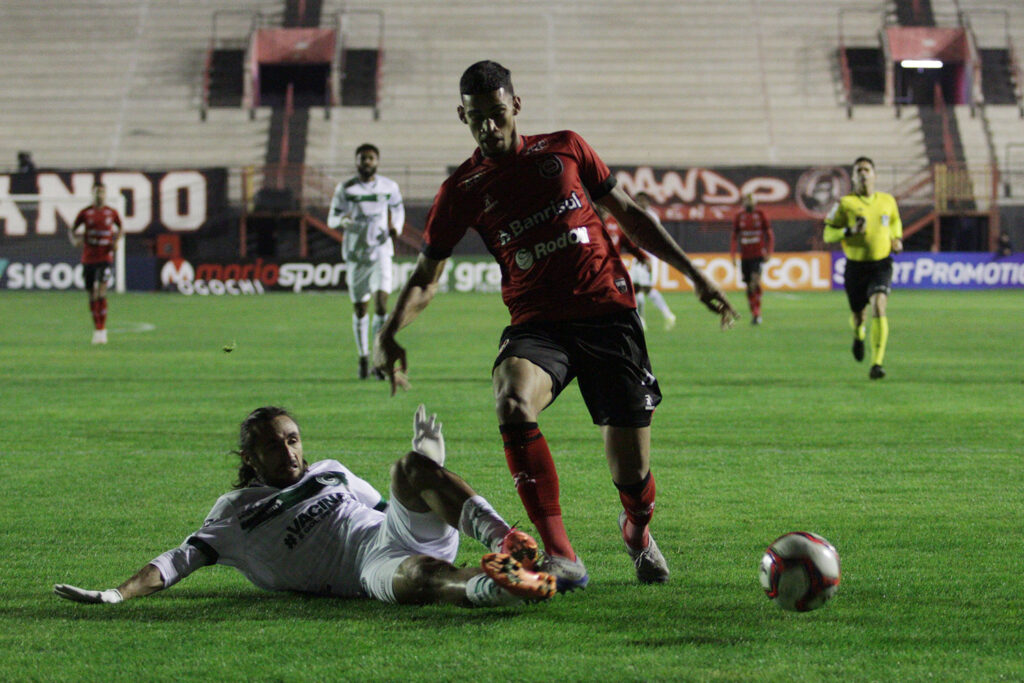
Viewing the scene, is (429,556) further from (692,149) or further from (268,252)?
(692,149)

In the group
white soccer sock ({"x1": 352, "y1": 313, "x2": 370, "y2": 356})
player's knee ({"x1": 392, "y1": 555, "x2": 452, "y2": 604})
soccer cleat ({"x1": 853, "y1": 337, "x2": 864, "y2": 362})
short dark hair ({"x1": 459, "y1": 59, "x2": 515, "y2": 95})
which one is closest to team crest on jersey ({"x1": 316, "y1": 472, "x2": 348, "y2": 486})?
player's knee ({"x1": 392, "y1": 555, "x2": 452, "y2": 604})

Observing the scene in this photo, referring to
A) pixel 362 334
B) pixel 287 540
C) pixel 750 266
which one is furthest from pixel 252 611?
pixel 750 266

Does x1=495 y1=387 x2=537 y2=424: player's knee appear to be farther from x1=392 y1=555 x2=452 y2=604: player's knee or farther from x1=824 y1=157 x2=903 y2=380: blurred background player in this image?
x1=824 y1=157 x2=903 y2=380: blurred background player

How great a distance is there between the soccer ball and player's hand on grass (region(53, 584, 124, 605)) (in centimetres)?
226

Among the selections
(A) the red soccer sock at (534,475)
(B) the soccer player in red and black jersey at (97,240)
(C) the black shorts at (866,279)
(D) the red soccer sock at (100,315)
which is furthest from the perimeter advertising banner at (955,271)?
(A) the red soccer sock at (534,475)

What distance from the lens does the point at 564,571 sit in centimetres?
450

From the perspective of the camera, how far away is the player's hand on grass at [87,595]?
14.6 feet

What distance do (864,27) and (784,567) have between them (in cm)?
4216

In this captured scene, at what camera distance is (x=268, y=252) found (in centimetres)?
3647

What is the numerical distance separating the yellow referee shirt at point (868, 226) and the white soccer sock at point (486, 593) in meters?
9.80

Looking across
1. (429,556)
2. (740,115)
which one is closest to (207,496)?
(429,556)

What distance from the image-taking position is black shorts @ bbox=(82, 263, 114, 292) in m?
18.9

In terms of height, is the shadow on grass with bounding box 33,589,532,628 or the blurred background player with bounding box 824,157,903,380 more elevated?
the shadow on grass with bounding box 33,589,532,628

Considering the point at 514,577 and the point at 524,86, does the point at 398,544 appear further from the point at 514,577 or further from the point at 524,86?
the point at 524,86
